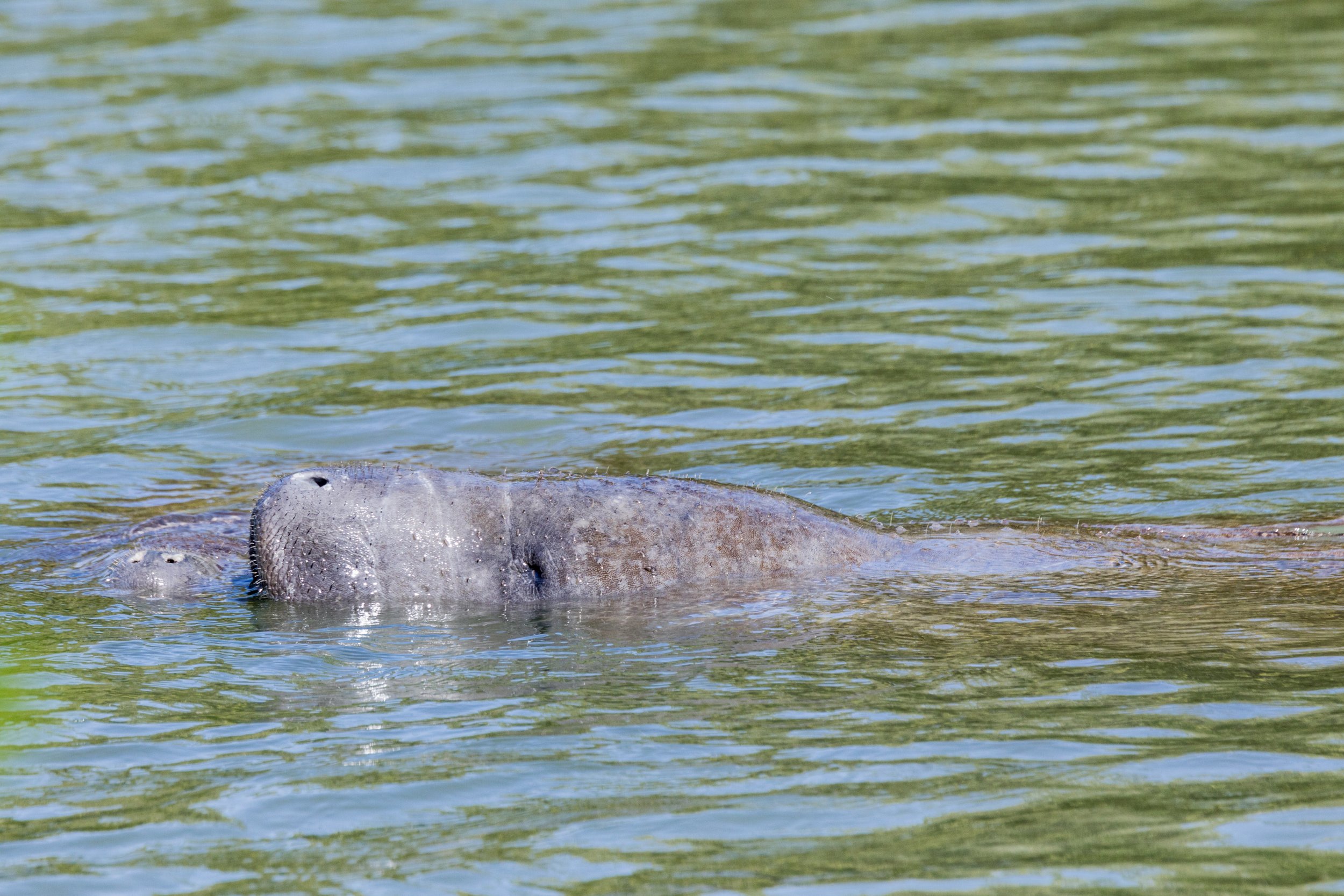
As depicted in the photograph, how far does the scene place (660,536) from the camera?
6.21 meters

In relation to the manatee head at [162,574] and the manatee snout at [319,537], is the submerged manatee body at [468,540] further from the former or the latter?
the manatee head at [162,574]

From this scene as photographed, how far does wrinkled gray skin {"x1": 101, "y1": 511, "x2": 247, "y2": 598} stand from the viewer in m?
6.53

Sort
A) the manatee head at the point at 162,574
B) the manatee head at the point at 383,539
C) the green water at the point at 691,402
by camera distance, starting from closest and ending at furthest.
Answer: the green water at the point at 691,402
the manatee head at the point at 383,539
the manatee head at the point at 162,574

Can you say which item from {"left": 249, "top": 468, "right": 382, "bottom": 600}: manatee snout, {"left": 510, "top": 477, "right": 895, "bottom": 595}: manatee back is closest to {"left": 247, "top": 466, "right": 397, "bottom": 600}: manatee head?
{"left": 249, "top": 468, "right": 382, "bottom": 600}: manatee snout

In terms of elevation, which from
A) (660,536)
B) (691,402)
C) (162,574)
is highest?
(660,536)

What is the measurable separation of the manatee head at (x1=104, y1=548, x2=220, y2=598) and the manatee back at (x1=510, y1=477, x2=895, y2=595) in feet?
3.92

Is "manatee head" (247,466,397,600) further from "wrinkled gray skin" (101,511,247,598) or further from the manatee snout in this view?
"wrinkled gray skin" (101,511,247,598)

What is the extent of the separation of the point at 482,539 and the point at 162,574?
122 centimetres

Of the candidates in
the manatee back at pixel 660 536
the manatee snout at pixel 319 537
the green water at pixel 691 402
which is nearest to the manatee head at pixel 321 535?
the manatee snout at pixel 319 537

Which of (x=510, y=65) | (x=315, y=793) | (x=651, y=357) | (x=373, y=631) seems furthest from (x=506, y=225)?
(x=315, y=793)

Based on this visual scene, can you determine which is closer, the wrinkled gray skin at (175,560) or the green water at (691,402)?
the green water at (691,402)

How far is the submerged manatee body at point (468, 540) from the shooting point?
604 centimetres

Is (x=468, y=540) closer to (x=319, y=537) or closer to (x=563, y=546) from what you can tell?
(x=563, y=546)

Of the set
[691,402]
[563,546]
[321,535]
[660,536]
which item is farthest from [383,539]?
[691,402]
